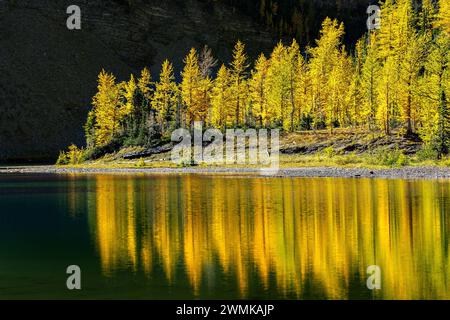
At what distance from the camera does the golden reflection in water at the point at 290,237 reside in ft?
61.6

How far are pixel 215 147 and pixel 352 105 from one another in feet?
64.2

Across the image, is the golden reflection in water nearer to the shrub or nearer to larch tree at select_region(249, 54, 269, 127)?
the shrub

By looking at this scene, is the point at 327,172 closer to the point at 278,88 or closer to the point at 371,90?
the point at 371,90

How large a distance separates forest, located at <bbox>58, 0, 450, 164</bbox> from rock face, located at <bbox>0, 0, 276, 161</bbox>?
38.4 metres

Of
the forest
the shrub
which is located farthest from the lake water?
the shrub

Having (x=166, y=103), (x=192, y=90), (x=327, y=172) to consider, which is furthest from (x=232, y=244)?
(x=166, y=103)

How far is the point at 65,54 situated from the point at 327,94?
99.1 meters

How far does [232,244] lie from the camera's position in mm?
25031

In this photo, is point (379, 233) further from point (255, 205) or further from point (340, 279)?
point (255, 205)

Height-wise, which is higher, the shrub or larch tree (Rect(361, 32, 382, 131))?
larch tree (Rect(361, 32, 382, 131))

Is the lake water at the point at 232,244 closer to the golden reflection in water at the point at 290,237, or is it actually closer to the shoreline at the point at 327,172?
the golden reflection in water at the point at 290,237

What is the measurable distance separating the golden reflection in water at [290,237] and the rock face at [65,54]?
108 metres

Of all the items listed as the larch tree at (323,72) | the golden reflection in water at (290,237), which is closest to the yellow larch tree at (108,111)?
the larch tree at (323,72)

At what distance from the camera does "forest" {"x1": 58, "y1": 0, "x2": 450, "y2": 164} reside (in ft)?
231
